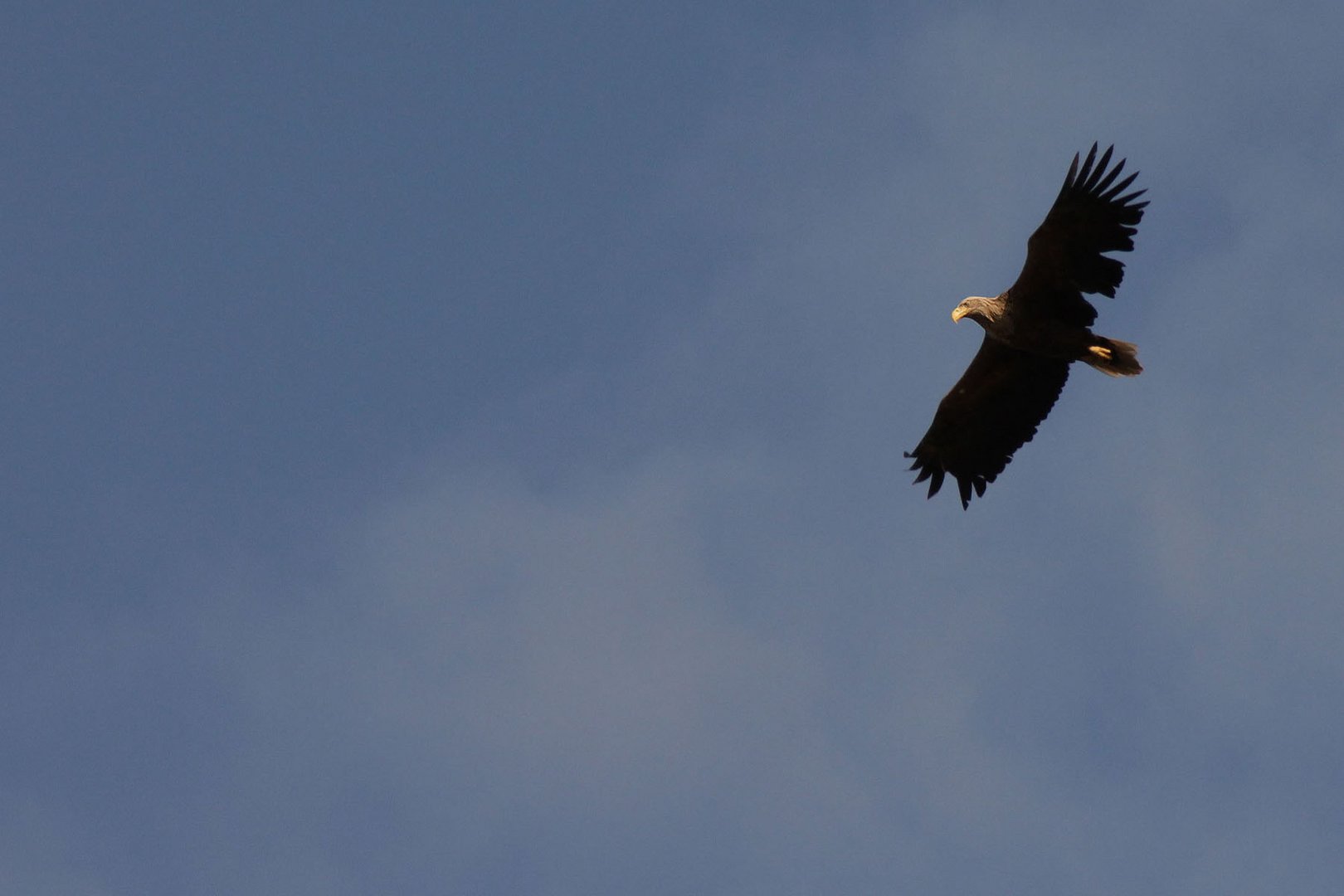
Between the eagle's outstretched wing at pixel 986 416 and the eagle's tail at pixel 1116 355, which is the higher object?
the eagle's outstretched wing at pixel 986 416

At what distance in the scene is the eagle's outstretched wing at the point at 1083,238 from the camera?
73.9 ft

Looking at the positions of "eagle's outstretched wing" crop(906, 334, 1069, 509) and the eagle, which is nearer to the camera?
the eagle

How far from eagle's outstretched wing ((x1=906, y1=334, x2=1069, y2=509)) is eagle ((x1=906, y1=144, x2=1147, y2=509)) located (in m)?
0.01

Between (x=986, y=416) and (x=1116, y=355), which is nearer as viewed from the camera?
(x=1116, y=355)

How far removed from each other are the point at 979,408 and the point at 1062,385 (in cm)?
113

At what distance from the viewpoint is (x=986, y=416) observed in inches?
988

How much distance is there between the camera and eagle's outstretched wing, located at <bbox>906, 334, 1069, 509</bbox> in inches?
966

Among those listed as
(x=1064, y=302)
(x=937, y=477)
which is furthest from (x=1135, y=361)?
(x=937, y=477)

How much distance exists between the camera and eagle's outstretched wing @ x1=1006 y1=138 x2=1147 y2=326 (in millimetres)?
22516

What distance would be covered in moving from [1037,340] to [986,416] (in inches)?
73.9

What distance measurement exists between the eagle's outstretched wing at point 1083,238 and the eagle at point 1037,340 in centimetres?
1

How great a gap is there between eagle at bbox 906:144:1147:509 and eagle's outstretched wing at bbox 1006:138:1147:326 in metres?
0.01

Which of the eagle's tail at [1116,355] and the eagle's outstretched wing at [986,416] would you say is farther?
the eagle's outstretched wing at [986,416]

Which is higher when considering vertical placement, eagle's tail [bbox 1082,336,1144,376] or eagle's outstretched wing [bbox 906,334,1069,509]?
eagle's outstretched wing [bbox 906,334,1069,509]
